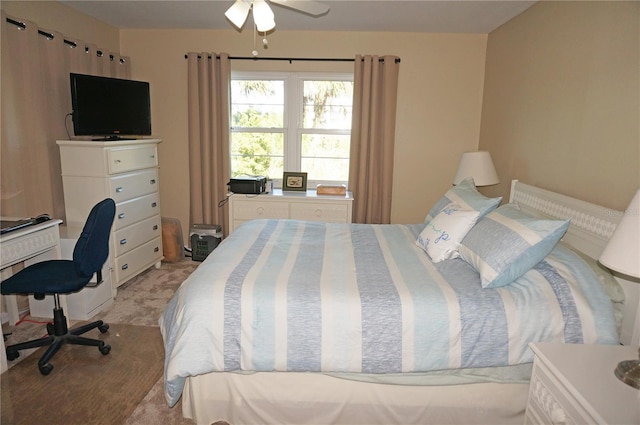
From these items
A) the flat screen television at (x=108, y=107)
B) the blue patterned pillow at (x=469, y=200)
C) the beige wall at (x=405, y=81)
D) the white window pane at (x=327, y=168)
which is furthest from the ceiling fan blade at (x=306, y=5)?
the white window pane at (x=327, y=168)

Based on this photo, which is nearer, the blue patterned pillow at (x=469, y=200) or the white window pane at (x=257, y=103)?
the blue patterned pillow at (x=469, y=200)

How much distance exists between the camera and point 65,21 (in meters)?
3.33

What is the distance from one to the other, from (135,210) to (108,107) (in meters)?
0.90

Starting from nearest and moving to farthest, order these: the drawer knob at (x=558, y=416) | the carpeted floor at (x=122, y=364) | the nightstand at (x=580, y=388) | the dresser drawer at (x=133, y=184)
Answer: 1. the nightstand at (x=580, y=388)
2. the drawer knob at (x=558, y=416)
3. the carpeted floor at (x=122, y=364)
4. the dresser drawer at (x=133, y=184)

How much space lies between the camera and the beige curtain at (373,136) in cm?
399

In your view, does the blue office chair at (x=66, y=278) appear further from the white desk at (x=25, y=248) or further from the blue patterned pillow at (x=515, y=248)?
the blue patterned pillow at (x=515, y=248)

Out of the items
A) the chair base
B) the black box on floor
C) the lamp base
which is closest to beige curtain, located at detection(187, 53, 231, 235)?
the black box on floor

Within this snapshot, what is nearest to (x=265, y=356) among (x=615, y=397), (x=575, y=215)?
(x=615, y=397)

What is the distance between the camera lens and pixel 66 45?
3287 mm

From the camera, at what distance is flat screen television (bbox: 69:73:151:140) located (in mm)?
3156

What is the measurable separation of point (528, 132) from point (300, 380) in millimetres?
2459

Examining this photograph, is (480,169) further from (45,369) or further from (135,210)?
(45,369)

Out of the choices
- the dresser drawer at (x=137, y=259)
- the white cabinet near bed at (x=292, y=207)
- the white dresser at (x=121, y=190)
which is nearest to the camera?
the white dresser at (x=121, y=190)

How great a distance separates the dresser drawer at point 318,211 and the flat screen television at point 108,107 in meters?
1.62
